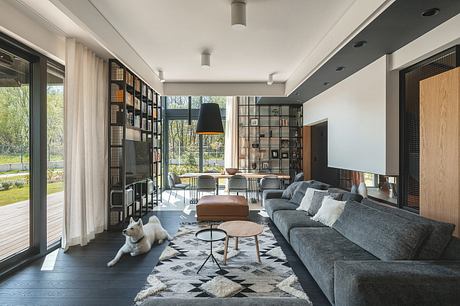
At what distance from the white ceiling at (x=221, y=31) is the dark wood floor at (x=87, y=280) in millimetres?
3004

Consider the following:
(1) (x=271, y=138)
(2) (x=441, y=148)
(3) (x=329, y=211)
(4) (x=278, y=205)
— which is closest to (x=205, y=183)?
(4) (x=278, y=205)

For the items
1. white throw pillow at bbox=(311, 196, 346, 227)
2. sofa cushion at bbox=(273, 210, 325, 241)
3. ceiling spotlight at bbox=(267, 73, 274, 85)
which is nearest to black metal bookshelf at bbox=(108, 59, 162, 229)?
sofa cushion at bbox=(273, 210, 325, 241)

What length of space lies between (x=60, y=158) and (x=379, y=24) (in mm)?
4448

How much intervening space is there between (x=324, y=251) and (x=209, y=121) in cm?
436

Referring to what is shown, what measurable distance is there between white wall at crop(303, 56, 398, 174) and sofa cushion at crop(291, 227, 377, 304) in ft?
4.53

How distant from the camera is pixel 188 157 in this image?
8.80 metres

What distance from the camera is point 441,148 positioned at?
2475 mm

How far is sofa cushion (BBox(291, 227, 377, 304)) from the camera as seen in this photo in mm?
2359

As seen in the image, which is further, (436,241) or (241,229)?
(241,229)

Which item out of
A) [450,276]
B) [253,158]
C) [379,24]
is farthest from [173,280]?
[253,158]

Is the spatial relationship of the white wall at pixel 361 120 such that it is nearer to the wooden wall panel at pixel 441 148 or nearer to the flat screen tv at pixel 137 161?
the wooden wall panel at pixel 441 148

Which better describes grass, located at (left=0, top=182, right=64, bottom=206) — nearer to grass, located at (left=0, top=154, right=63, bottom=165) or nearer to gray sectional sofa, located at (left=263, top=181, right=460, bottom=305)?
grass, located at (left=0, top=154, right=63, bottom=165)

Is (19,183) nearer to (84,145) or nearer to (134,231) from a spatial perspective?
(84,145)

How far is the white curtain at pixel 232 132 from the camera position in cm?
844
